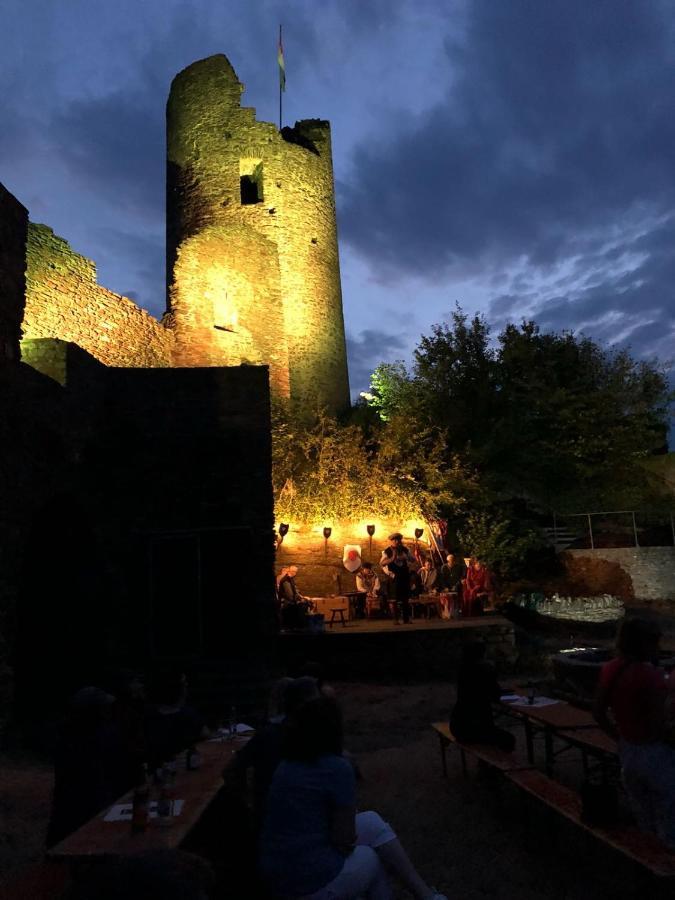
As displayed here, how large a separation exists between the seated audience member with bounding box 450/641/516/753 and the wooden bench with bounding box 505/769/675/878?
0.69 meters

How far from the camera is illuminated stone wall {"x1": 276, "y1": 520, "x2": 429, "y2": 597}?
14.7 m

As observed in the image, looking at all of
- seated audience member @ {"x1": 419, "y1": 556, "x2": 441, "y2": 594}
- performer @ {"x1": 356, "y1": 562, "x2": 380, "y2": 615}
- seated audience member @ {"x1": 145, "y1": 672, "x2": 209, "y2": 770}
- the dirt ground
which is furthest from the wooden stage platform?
seated audience member @ {"x1": 145, "y1": 672, "x2": 209, "y2": 770}

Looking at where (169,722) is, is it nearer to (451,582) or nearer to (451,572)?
(451,582)

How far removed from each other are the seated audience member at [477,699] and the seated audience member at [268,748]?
1.72 meters

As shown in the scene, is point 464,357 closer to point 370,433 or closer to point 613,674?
point 370,433

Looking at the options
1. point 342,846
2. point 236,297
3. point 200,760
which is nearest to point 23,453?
point 200,760

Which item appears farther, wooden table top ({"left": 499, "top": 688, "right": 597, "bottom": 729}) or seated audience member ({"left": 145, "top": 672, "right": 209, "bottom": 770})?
wooden table top ({"left": 499, "top": 688, "right": 597, "bottom": 729})

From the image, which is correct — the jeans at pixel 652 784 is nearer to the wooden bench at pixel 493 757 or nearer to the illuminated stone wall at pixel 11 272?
the wooden bench at pixel 493 757

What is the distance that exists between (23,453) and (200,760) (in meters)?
5.11

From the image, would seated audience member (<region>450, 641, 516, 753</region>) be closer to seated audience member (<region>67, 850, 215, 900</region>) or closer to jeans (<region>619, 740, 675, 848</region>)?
jeans (<region>619, 740, 675, 848</region>)

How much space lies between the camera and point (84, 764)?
3.34 meters

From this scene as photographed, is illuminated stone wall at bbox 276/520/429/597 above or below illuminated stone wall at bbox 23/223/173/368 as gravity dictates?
below

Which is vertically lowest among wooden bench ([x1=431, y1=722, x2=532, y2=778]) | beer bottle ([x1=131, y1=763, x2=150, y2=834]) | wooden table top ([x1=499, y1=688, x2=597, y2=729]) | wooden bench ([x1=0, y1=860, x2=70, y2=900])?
wooden bench ([x1=431, y1=722, x2=532, y2=778])

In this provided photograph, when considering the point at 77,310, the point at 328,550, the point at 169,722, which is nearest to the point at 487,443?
the point at 328,550
